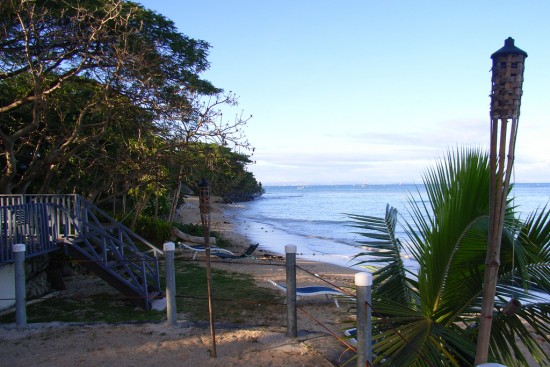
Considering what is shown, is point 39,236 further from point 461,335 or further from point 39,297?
point 461,335

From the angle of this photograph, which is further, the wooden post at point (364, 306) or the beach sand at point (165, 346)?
the beach sand at point (165, 346)

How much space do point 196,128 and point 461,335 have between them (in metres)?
8.82

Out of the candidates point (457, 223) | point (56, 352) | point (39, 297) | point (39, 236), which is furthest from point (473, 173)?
point (39, 297)

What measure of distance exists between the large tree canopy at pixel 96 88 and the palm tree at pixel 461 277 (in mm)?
7841

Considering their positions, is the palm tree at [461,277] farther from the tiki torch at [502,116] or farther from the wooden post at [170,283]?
the wooden post at [170,283]

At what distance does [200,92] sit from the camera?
13.6m

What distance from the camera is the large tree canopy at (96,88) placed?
382 inches

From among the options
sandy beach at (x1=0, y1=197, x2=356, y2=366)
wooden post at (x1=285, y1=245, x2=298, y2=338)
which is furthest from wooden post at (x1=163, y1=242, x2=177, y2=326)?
wooden post at (x1=285, y1=245, x2=298, y2=338)

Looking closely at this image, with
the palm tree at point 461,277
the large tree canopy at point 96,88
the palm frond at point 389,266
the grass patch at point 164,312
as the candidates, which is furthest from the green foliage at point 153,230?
the palm tree at point 461,277

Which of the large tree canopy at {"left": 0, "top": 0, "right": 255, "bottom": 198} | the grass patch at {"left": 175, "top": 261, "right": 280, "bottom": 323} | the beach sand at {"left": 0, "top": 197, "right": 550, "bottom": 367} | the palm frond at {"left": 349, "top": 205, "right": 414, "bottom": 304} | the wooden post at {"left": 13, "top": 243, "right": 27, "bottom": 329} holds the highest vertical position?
the large tree canopy at {"left": 0, "top": 0, "right": 255, "bottom": 198}

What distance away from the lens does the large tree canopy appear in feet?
31.8

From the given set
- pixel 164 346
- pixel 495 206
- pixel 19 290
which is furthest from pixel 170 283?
pixel 495 206

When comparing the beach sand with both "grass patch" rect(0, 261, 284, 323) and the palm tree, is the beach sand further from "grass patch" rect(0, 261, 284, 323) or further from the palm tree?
the palm tree

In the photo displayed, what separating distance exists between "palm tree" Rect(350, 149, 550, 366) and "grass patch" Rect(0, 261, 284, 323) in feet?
11.0
